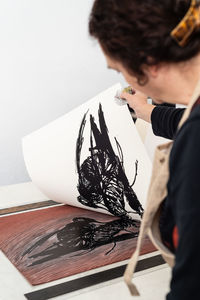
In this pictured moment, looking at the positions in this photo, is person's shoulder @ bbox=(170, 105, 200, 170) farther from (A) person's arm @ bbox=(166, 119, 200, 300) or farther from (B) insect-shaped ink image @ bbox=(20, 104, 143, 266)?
(B) insect-shaped ink image @ bbox=(20, 104, 143, 266)

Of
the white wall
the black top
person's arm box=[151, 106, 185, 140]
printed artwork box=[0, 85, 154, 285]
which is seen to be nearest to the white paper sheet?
printed artwork box=[0, 85, 154, 285]

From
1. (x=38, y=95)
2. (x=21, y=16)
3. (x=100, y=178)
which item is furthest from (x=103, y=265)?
(x=21, y=16)

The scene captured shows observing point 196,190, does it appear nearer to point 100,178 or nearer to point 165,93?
point 165,93

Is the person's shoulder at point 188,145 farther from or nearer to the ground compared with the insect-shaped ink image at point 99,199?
farther from the ground

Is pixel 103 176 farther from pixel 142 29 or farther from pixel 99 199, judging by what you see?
pixel 142 29

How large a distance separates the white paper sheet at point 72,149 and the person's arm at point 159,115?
0.12 feet

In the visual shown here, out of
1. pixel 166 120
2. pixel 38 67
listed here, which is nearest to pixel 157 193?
pixel 166 120

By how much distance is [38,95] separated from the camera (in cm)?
169

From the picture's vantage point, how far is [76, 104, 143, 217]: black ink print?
1.06 m

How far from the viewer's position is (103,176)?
1089 mm

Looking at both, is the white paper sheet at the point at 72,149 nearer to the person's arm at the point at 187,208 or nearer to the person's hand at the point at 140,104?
the person's hand at the point at 140,104

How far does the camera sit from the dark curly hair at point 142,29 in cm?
45

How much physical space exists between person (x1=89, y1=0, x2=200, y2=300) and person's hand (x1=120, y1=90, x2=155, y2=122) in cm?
43

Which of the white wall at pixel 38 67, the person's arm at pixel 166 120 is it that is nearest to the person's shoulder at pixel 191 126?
the person's arm at pixel 166 120
